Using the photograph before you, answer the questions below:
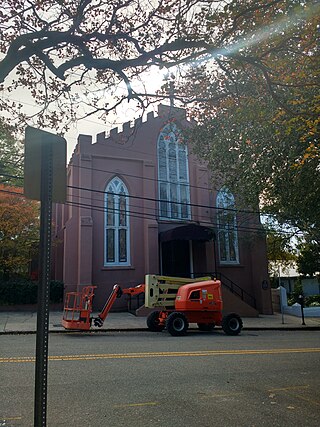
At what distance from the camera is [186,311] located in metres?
15.4

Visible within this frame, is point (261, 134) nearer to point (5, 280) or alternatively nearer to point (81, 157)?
point (81, 157)

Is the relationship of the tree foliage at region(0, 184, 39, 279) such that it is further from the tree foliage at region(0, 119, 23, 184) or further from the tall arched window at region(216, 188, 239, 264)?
the tall arched window at region(216, 188, 239, 264)

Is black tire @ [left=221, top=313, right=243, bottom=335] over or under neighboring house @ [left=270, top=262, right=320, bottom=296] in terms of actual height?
under

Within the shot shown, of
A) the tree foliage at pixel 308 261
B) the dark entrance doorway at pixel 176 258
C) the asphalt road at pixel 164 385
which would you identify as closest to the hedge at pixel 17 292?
the dark entrance doorway at pixel 176 258

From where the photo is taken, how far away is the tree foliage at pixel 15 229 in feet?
73.5

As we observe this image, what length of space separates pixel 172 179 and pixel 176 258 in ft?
16.1

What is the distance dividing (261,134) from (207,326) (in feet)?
26.3

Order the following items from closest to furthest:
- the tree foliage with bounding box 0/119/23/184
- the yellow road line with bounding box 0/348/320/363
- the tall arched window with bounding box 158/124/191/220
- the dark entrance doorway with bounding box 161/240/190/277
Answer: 1. the yellow road line with bounding box 0/348/320/363
2. the tree foliage with bounding box 0/119/23/184
3. the dark entrance doorway with bounding box 161/240/190/277
4. the tall arched window with bounding box 158/124/191/220

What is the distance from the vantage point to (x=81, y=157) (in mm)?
23031

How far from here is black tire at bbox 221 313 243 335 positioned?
15.4m

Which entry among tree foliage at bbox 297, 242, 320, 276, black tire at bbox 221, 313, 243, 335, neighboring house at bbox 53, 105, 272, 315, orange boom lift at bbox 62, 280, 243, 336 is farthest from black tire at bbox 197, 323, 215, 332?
tree foliage at bbox 297, 242, 320, 276

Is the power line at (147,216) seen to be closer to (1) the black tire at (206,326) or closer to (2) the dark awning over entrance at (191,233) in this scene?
(2) the dark awning over entrance at (191,233)

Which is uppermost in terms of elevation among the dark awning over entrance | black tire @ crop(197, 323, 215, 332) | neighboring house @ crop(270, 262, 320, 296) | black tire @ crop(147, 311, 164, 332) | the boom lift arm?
the dark awning over entrance

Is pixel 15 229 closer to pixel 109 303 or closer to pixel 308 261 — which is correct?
Result: pixel 109 303
